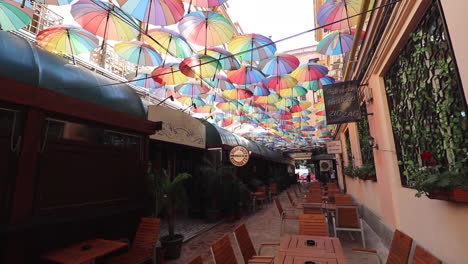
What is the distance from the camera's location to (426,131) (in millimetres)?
2936

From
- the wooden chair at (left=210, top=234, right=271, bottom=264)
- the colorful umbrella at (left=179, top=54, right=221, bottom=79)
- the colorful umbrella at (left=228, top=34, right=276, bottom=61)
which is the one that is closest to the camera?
the wooden chair at (left=210, top=234, right=271, bottom=264)

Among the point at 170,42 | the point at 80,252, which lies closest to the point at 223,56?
the point at 170,42

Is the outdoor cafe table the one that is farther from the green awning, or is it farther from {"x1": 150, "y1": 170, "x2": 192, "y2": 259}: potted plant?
the green awning

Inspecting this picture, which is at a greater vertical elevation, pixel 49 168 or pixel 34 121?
Result: pixel 34 121

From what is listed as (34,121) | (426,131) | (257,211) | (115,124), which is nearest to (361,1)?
(426,131)

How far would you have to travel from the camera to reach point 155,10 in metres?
3.84

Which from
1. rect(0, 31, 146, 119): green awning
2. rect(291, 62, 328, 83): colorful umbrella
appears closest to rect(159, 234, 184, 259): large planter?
rect(0, 31, 146, 119): green awning

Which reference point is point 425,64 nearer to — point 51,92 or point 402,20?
point 402,20

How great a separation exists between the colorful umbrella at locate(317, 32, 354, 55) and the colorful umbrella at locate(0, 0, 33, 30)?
6182 millimetres

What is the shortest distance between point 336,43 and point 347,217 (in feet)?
14.4

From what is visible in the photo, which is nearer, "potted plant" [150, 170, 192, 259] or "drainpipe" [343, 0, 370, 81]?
"drainpipe" [343, 0, 370, 81]

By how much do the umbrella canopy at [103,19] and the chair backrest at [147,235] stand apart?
389 cm

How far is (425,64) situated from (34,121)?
19.1 ft

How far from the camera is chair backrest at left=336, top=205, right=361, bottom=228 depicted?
18.4ft
